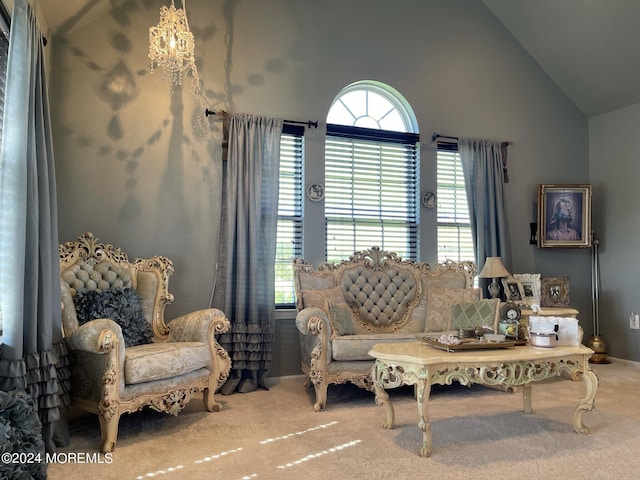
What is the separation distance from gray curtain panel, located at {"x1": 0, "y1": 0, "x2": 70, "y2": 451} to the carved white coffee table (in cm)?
193

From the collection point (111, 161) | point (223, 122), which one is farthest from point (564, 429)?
point (111, 161)

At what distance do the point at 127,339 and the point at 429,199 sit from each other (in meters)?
3.38

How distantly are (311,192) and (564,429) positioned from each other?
2.93 m

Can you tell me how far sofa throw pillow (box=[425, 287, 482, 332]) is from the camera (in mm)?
4477

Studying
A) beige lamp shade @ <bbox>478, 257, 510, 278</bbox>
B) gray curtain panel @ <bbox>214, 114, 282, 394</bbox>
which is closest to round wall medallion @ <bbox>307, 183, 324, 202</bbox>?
gray curtain panel @ <bbox>214, 114, 282, 394</bbox>

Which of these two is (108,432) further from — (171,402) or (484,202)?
(484,202)

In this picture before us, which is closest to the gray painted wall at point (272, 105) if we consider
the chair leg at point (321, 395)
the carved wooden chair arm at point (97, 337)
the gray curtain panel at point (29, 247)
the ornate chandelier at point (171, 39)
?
the ornate chandelier at point (171, 39)

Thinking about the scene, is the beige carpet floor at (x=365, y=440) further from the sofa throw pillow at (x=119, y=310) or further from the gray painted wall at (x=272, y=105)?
the gray painted wall at (x=272, y=105)

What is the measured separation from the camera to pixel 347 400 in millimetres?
3955

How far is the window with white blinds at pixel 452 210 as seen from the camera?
545 centimetres

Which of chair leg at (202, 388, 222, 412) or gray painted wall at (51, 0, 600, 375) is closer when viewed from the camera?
chair leg at (202, 388, 222, 412)

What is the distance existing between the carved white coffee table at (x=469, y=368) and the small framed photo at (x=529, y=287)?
201 centimetres

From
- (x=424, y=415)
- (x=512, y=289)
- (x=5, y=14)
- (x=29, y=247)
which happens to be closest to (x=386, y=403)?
(x=424, y=415)

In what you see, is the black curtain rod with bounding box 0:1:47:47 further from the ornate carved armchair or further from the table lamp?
the table lamp
